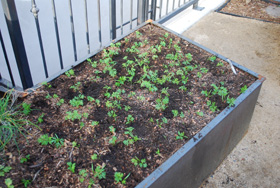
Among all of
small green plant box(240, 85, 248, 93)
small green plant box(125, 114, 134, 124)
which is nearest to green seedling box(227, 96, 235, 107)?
small green plant box(240, 85, 248, 93)

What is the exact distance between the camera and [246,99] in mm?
2832

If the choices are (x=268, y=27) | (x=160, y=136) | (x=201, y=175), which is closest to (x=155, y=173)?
(x=160, y=136)

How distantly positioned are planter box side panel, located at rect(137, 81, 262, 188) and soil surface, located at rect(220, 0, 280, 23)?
2.91m

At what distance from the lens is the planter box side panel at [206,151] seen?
2217 millimetres

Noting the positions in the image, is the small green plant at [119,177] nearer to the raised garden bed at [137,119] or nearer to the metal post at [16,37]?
the raised garden bed at [137,119]

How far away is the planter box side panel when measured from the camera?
2.22m

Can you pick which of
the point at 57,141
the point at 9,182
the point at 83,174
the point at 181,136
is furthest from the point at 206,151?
the point at 9,182

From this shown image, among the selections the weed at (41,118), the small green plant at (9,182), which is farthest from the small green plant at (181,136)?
the small green plant at (9,182)

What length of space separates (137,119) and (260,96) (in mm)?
1941

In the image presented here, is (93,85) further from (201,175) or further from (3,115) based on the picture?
(201,175)

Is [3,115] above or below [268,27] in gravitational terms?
above

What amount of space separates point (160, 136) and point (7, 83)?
1591mm

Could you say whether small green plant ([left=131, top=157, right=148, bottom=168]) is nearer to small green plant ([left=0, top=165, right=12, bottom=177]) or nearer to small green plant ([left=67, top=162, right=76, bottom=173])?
small green plant ([left=67, top=162, right=76, bottom=173])

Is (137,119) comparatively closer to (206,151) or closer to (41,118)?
(206,151)
